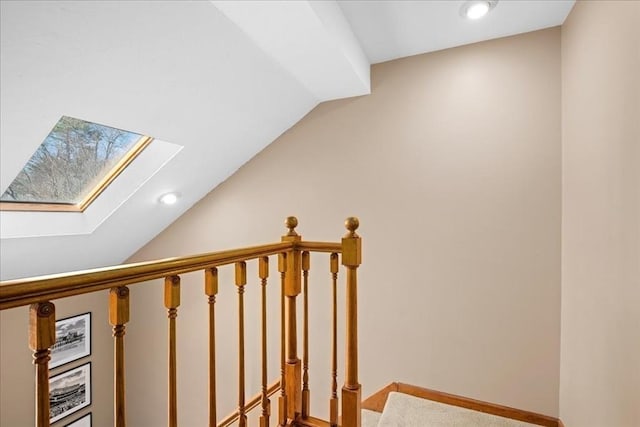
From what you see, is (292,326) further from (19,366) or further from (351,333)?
(19,366)

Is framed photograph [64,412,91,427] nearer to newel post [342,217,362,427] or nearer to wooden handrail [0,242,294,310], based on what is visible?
newel post [342,217,362,427]

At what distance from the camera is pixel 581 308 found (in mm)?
1633

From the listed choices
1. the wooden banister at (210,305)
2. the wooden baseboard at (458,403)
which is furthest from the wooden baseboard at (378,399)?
the wooden banister at (210,305)

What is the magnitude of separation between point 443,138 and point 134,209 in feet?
7.61

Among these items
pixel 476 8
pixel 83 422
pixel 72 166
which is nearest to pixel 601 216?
pixel 476 8

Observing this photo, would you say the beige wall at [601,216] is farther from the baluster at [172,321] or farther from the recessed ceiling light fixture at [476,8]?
the baluster at [172,321]

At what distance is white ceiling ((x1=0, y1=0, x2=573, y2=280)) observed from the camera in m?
1.33

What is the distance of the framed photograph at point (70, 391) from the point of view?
2.98 metres

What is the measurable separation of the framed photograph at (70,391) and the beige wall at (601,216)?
12.3 feet

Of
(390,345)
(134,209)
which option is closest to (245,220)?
(134,209)

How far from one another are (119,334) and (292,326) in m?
0.99

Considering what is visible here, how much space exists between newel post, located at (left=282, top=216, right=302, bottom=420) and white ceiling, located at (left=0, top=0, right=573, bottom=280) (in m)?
0.89

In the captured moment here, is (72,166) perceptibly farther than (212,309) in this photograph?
Yes

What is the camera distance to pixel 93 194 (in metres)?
2.56
